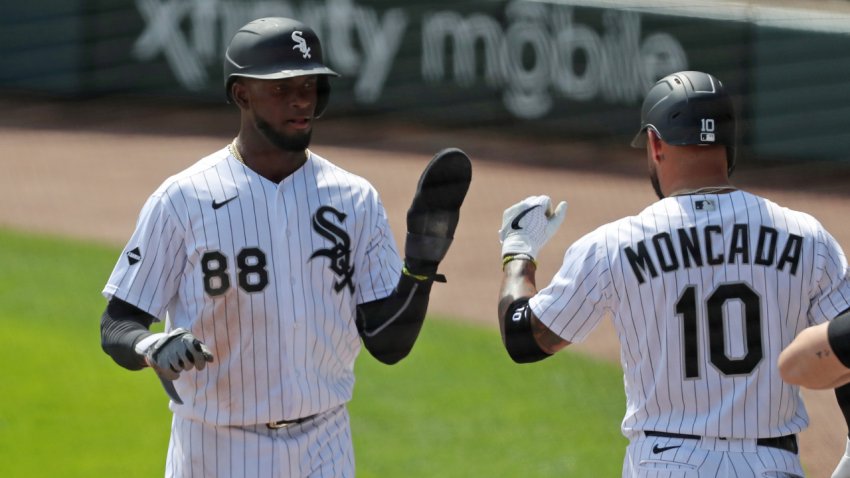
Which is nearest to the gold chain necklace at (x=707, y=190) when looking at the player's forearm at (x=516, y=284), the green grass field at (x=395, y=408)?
the player's forearm at (x=516, y=284)

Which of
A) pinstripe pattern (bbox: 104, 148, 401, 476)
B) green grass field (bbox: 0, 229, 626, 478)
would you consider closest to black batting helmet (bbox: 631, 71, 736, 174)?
pinstripe pattern (bbox: 104, 148, 401, 476)

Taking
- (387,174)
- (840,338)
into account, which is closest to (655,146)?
(840,338)

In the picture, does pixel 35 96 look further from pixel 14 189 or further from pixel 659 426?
pixel 659 426

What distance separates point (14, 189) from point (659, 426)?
25.8ft

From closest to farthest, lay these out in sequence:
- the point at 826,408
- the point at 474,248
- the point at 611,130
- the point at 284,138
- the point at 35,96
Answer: the point at 284,138 < the point at 826,408 < the point at 474,248 < the point at 611,130 < the point at 35,96

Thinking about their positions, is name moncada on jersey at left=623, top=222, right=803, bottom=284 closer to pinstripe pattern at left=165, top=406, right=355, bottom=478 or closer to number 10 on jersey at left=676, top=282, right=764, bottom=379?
number 10 on jersey at left=676, top=282, right=764, bottom=379

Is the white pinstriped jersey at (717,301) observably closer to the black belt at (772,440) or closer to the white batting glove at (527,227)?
the black belt at (772,440)

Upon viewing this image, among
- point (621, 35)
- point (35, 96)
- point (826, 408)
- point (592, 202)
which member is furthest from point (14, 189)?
point (826, 408)

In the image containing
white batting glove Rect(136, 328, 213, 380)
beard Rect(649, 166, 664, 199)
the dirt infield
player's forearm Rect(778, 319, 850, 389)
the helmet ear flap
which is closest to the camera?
player's forearm Rect(778, 319, 850, 389)

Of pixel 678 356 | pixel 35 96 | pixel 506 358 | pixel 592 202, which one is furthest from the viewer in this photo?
pixel 35 96

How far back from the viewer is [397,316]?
3.24 metres

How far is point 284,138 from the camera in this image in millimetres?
3207

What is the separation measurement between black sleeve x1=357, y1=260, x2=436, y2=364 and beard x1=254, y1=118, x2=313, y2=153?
40 cm

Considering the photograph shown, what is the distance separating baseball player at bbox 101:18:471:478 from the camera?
314 centimetres
